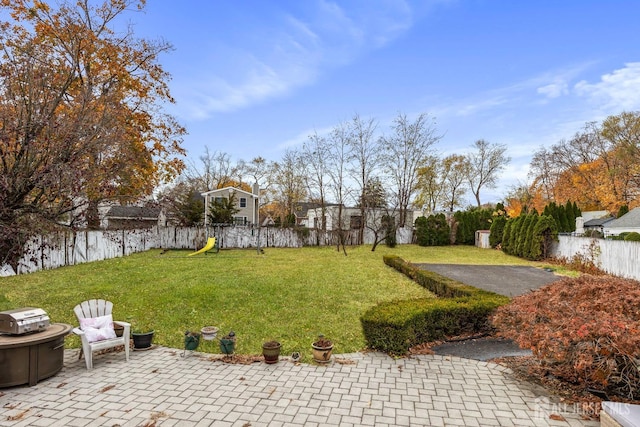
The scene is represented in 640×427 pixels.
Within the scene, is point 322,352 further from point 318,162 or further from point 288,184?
point 288,184

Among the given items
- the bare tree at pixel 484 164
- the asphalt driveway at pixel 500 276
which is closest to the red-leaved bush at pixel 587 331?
the asphalt driveway at pixel 500 276

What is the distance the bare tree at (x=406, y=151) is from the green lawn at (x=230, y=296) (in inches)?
514

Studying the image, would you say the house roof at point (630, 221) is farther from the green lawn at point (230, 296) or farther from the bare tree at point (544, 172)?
the bare tree at point (544, 172)

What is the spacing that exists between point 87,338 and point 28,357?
0.60m

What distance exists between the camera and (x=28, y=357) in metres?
3.72

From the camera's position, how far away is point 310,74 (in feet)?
35.4

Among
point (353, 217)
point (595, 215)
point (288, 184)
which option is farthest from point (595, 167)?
point (288, 184)

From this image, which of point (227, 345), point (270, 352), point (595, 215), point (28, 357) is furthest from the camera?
point (595, 215)

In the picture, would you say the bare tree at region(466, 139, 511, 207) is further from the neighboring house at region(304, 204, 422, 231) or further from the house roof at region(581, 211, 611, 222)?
the neighboring house at region(304, 204, 422, 231)

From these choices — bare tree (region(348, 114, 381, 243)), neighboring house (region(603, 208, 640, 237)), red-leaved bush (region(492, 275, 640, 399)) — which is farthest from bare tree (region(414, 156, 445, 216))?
red-leaved bush (region(492, 275, 640, 399))

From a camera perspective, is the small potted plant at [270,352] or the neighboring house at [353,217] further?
the neighboring house at [353,217]

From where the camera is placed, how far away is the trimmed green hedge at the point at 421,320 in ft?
15.8

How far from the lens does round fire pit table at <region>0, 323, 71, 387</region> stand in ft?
11.9

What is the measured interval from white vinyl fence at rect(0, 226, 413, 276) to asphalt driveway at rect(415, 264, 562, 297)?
9.69 meters
